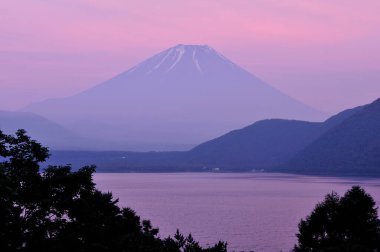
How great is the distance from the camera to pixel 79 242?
2214 centimetres

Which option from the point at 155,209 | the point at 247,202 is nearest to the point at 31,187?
the point at 155,209

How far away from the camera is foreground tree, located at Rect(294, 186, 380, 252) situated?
131 feet

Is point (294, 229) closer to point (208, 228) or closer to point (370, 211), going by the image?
point (208, 228)

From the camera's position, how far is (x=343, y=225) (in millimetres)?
40812

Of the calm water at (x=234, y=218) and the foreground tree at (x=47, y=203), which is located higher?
the foreground tree at (x=47, y=203)

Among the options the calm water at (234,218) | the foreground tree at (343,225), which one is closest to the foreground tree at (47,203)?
the foreground tree at (343,225)

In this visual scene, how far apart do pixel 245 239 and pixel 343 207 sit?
195ft

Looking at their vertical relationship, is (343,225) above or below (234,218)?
above

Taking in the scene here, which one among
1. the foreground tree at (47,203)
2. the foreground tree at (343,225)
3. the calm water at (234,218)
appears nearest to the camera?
the foreground tree at (47,203)

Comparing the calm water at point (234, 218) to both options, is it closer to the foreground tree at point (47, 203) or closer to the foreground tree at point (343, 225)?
the foreground tree at point (343, 225)

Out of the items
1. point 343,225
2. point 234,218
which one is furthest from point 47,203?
point 234,218

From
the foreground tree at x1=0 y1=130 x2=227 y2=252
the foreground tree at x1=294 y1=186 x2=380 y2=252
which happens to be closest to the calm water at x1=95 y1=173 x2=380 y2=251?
the foreground tree at x1=294 y1=186 x2=380 y2=252

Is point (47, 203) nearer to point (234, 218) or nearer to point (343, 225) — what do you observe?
point (343, 225)

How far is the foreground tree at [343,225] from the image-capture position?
39812 millimetres
